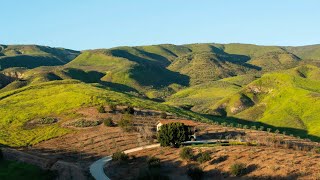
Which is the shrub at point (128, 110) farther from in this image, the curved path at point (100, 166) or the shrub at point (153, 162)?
the shrub at point (153, 162)

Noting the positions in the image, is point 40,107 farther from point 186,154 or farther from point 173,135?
point 186,154

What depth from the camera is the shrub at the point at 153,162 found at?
171 feet

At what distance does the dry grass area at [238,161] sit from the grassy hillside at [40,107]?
2339 cm

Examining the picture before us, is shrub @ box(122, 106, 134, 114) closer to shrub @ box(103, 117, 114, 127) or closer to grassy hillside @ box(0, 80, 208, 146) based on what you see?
grassy hillside @ box(0, 80, 208, 146)

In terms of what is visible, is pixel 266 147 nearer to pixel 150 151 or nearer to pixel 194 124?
pixel 150 151

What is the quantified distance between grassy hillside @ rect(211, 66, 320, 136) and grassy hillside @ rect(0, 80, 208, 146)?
6180 cm

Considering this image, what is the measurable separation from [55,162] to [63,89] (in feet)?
210

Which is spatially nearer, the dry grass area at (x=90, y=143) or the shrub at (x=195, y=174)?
the shrub at (x=195, y=174)

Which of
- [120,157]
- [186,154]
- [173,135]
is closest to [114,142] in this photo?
[173,135]

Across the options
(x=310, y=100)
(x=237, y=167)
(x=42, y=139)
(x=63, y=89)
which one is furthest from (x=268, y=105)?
(x=237, y=167)

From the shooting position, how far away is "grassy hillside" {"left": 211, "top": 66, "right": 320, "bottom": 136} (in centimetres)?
14312

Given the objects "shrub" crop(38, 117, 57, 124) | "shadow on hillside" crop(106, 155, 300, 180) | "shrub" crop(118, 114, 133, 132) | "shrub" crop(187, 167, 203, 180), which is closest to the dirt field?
"shadow on hillside" crop(106, 155, 300, 180)

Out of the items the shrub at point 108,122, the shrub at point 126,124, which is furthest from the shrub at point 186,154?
the shrub at point 108,122

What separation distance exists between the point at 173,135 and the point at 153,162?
1116 centimetres
